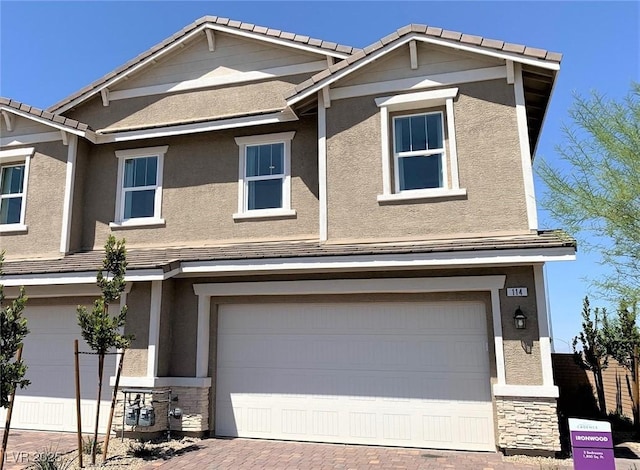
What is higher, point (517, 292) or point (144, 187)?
point (144, 187)

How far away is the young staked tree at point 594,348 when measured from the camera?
11.7 meters

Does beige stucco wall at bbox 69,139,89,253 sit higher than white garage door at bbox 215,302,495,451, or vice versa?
beige stucco wall at bbox 69,139,89,253

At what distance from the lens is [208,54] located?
41.7ft

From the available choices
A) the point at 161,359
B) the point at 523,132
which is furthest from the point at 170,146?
the point at 523,132

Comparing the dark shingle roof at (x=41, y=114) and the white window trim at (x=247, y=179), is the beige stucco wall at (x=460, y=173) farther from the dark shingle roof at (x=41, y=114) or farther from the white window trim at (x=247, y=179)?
the dark shingle roof at (x=41, y=114)

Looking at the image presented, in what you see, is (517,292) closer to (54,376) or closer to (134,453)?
(134,453)

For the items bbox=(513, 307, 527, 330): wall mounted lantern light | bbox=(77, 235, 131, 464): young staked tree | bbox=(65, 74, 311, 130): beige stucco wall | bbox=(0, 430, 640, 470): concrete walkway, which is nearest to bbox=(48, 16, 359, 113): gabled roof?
bbox=(65, 74, 311, 130): beige stucco wall

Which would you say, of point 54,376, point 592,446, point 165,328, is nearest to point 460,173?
point 592,446

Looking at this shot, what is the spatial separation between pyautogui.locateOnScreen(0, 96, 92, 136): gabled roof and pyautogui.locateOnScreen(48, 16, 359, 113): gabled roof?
74 cm

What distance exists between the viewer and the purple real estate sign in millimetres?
6383

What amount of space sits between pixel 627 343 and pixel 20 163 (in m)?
15.4

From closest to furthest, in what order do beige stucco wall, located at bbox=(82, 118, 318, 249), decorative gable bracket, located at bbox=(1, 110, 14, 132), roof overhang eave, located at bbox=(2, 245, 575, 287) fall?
roof overhang eave, located at bbox=(2, 245, 575, 287) < beige stucco wall, located at bbox=(82, 118, 318, 249) < decorative gable bracket, located at bbox=(1, 110, 14, 132)

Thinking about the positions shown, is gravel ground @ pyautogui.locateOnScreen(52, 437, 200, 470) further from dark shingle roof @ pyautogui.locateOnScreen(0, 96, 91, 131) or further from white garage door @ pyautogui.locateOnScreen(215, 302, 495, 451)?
dark shingle roof @ pyautogui.locateOnScreen(0, 96, 91, 131)

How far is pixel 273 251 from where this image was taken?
10.0m
